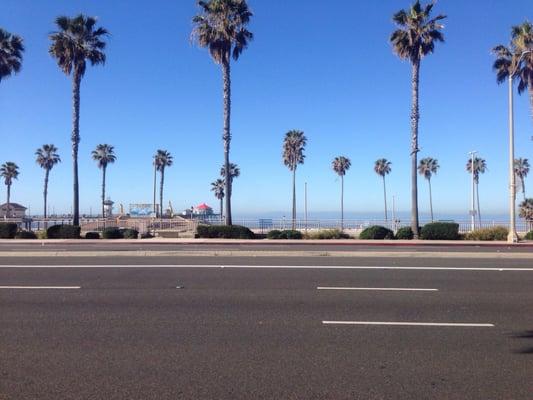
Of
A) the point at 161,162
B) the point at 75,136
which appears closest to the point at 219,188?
the point at 161,162

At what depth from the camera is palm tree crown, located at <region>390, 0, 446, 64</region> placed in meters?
34.2

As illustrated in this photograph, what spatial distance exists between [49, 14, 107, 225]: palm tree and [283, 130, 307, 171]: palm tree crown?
108 ft

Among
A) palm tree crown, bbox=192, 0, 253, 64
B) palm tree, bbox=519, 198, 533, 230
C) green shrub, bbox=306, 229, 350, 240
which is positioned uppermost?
palm tree crown, bbox=192, 0, 253, 64

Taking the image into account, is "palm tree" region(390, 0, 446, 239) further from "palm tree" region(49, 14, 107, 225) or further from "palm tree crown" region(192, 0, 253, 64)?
"palm tree" region(49, 14, 107, 225)

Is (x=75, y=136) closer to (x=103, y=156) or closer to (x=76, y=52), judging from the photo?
(x=76, y=52)

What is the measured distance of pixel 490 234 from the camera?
107 ft

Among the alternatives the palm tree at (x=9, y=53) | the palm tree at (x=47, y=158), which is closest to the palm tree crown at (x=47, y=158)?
the palm tree at (x=47, y=158)

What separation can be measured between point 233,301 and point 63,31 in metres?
34.0

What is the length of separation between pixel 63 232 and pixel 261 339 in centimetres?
3117

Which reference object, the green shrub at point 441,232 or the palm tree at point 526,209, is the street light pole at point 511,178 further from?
the palm tree at point 526,209

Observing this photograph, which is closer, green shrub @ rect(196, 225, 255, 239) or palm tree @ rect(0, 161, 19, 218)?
green shrub @ rect(196, 225, 255, 239)

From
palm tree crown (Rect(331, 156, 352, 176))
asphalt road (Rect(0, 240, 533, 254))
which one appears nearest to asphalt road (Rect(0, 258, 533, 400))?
asphalt road (Rect(0, 240, 533, 254))

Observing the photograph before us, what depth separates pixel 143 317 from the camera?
816 centimetres

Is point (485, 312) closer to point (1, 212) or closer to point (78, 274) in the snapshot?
point (78, 274)
